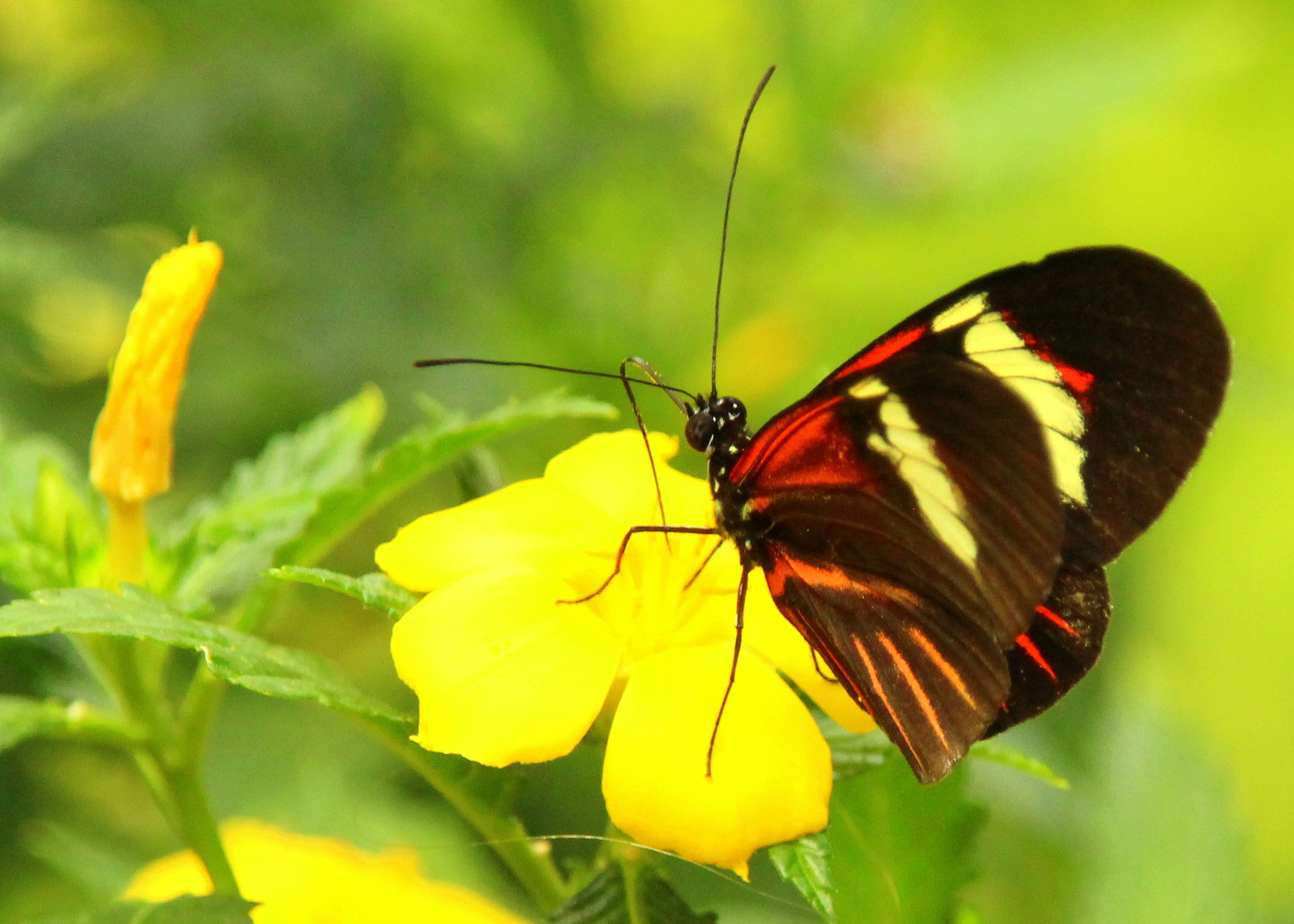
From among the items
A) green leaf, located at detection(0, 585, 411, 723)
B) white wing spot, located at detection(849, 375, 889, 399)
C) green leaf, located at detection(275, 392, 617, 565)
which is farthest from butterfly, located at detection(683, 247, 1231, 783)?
green leaf, located at detection(0, 585, 411, 723)

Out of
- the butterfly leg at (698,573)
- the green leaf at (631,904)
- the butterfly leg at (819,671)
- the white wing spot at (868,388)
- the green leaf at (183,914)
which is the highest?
the white wing spot at (868,388)

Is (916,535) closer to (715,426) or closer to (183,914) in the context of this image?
(715,426)

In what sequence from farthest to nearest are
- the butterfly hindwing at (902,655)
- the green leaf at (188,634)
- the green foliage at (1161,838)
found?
the green foliage at (1161,838) → the butterfly hindwing at (902,655) → the green leaf at (188,634)

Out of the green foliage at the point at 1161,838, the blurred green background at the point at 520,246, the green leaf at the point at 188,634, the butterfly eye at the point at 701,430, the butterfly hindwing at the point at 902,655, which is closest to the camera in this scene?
the green leaf at the point at 188,634

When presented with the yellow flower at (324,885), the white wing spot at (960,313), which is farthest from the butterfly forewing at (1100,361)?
the yellow flower at (324,885)

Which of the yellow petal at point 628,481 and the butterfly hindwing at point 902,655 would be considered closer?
the butterfly hindwing at point 902,655

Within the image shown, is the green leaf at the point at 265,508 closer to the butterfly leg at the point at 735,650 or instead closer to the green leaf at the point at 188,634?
the green leaf at the point at 188,634
